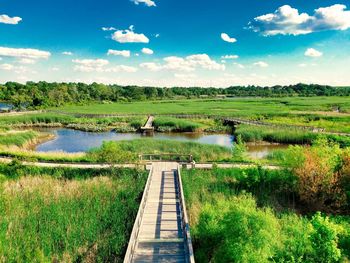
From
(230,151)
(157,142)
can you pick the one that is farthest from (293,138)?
(157,142)

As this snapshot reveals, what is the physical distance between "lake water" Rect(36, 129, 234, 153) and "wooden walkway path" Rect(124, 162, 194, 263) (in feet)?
85.6

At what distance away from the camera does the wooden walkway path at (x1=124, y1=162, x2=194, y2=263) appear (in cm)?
1505

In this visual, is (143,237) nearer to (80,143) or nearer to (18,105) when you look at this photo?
(80,143)

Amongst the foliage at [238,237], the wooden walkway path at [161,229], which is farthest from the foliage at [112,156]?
the foliage at [238,237]

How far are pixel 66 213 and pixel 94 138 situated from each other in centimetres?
3730

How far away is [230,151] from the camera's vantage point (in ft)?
133

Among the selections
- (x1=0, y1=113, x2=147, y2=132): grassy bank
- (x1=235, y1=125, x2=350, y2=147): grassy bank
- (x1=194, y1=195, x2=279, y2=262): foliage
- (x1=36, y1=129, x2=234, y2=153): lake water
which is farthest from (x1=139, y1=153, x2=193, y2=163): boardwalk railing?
(x1=0, y1=113, x2=147, y2=132): grassy bank

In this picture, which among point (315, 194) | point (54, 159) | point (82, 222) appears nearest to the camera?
point (82, 222)

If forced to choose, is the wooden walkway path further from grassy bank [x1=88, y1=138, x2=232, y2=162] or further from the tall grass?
the tall grass

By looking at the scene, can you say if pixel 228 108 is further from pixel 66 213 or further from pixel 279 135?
pixel 66 213

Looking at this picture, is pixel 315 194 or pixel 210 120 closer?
pixel 315 194

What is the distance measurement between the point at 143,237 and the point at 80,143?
37.2m

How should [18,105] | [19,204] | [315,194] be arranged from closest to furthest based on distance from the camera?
[19,204], [315,194], [18,105]

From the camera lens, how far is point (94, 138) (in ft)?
186
